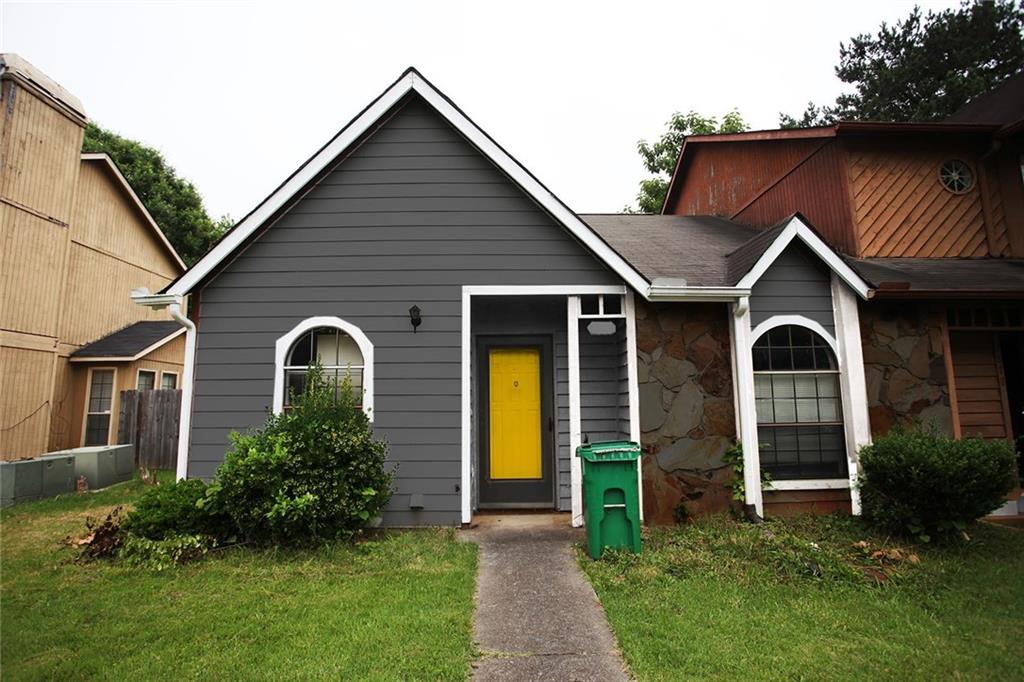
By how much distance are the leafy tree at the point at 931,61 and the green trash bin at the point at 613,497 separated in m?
19.6

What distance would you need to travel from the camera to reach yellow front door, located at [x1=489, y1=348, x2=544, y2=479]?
295 inches

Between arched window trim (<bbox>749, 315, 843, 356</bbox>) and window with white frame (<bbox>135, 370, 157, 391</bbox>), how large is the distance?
13.8 metres

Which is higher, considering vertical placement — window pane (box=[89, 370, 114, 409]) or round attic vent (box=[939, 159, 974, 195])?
round attic vent (box=[939, 159, 974, 195])

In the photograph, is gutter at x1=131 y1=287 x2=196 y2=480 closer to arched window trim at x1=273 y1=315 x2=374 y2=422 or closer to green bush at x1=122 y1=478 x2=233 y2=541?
green bush at x1=122 y1=478 x2=233 y2=541

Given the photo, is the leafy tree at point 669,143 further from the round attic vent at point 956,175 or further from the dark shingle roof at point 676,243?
the round attic vent at point 956,175

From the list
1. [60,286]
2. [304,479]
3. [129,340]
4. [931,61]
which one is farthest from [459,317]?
[931,61]

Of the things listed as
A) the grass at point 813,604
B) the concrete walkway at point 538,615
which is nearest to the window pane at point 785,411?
the grass at point 813,604

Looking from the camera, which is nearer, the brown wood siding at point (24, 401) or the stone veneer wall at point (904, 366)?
the stone veneer wall at point (904, 366)

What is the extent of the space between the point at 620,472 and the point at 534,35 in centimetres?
1004

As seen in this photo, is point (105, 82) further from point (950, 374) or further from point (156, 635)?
point (950, 374)

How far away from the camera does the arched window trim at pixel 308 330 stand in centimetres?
636

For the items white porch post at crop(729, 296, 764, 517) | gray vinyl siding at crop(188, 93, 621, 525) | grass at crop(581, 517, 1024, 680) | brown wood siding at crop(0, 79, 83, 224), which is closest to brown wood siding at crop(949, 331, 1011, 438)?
grass at crop(581, 517, 1024, 680)

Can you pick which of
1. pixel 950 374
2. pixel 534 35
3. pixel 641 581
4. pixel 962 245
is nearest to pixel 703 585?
pixel 641 581

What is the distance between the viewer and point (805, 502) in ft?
21.0
